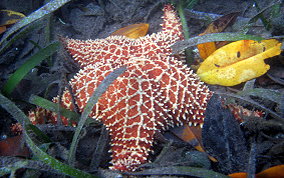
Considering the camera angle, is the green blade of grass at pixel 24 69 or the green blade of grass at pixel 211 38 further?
the green blade of grass at pixel 24 69

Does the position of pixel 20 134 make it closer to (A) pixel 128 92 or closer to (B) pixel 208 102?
(A) pixel 128 92

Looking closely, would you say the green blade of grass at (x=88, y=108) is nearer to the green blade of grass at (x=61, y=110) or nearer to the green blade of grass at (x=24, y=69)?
the green blade of grass at (x=61, y=110)

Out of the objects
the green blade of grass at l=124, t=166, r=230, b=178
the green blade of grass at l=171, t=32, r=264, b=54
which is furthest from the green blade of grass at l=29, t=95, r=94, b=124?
the green blade of grass at l=171, t=32, r=264, b=54

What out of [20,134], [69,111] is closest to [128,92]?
[69,111]

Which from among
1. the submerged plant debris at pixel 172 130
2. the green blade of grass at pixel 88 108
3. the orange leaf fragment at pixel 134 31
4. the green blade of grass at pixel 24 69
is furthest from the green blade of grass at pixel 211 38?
the green blade of grass at pixel 24 69

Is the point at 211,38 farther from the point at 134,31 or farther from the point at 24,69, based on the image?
the point at 24,69
